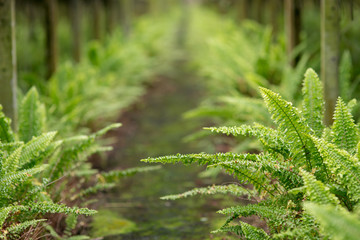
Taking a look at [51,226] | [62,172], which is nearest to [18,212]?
[51,226]

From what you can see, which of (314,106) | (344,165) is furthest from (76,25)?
(344,165)

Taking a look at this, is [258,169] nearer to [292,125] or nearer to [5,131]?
[292,125]

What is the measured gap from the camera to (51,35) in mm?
7203

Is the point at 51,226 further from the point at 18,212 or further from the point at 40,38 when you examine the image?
the point at 40,38

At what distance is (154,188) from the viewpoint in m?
5.00

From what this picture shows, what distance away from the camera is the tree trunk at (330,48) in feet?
13.9

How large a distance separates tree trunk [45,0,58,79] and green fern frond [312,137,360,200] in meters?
5.50

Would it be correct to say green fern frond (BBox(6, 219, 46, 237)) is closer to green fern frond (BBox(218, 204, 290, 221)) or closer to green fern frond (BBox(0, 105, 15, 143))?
green fern frond (BBox(0, 105, 15, 143))

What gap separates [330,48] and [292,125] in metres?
1.69

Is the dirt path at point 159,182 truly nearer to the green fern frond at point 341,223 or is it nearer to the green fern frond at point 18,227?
the green fern frond at point 18,227

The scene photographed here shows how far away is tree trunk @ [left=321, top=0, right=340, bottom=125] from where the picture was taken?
4234mm

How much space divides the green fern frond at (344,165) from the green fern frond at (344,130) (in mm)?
382

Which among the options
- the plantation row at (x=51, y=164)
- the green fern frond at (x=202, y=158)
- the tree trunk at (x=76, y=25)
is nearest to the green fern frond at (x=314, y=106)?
the green fern frond at (x=202, y=158)

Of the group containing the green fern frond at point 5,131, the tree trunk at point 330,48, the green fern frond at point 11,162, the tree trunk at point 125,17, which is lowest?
the green fern frond at point 11,162
